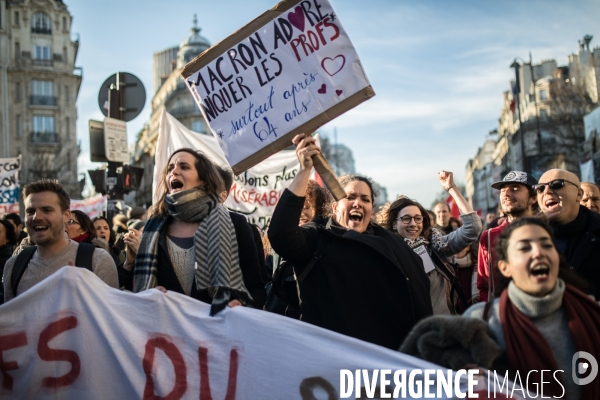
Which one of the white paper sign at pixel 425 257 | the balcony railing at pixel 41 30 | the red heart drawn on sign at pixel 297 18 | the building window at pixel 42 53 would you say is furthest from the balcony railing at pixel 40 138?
the red heart drawn on sign at pixel 297 18

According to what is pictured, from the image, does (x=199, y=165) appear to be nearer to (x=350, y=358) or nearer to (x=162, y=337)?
(x=162, y=337)

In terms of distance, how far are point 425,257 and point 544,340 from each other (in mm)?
2541

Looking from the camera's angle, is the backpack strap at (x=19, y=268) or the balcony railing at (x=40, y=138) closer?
the backpack strap at (x=19, y=268)

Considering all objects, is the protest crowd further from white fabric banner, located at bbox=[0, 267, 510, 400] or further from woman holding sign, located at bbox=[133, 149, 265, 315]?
white fabric banner, located at bbox=[0, 267, 510, 400]

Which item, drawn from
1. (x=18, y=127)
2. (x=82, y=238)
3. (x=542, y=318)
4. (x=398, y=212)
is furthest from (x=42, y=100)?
(x=542, y=318)

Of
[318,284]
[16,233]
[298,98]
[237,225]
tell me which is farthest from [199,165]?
[16,233]

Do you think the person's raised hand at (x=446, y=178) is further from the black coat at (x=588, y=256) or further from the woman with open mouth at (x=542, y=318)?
the woman with open mouth at (x=542, y=318)

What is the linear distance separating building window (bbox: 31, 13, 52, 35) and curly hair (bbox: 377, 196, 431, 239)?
57.5 meters

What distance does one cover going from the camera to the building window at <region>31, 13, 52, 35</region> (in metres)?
56.9

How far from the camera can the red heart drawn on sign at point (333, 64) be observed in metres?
3.87

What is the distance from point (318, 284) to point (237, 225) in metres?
0.59

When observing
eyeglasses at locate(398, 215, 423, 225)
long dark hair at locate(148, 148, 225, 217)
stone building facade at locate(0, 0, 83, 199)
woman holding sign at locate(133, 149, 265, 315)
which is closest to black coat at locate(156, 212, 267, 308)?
woman holding sign at locate(133, 149, 265, 315)

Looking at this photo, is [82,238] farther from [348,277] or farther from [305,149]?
[348,277]

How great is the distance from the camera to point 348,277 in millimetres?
3545
